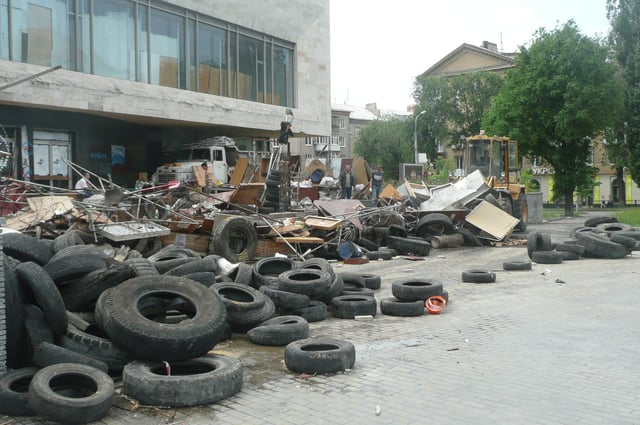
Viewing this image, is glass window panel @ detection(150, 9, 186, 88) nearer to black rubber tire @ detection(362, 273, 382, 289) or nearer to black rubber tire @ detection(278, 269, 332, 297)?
black rubber tire @ detection(362, 273, 382, 289)

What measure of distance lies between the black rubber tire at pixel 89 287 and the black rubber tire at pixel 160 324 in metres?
0.42

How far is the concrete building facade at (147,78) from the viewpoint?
23781mm

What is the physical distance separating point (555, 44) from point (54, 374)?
38.3 m

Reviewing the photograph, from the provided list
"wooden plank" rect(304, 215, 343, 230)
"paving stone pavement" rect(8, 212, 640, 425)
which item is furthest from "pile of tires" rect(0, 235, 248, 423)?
"wooden plank" rect(304, 215, 343, 230)

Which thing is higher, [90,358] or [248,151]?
[248,151]

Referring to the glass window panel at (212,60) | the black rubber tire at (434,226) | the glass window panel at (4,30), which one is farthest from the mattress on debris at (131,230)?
the glass window panel at (212,60)

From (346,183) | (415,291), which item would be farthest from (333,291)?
(346,183)

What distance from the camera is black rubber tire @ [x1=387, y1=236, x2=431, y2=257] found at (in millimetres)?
16859

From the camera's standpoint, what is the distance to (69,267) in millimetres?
7031

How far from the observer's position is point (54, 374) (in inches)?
202

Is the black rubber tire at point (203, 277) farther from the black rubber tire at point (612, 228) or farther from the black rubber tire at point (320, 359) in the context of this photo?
the black rubber tire at point (612, 228)

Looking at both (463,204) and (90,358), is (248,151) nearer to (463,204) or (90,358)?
(463,204)

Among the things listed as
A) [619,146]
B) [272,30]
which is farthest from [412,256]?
[619,146]

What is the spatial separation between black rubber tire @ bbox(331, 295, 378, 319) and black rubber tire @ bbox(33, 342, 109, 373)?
414 cm
